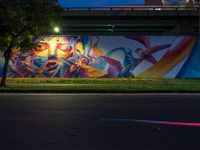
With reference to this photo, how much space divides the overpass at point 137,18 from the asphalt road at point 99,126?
120 ft

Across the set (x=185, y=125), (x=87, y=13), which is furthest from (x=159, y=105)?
(x=87, y=13)

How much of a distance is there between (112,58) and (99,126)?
2121cm

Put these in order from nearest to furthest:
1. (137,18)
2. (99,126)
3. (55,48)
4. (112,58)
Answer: (99,126)
(112,58)
(55,48)
(137,18)

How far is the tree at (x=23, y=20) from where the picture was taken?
20.0 meters

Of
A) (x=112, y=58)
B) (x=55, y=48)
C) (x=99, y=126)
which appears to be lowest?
(x=99, y=126)

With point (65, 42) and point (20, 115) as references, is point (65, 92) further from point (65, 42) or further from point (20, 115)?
point (65, 42)

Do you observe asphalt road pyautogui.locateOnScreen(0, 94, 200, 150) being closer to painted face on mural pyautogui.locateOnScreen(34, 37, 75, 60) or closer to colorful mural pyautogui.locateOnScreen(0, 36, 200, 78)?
colorful mural pyautogui.locateOnScreen(0, 36, 200, 78)

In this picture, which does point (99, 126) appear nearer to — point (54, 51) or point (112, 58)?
point (112, 58)

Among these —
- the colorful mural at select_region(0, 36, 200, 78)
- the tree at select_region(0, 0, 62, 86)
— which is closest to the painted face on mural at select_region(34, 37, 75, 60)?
the colorful mural at select_region(0, 36, 200, 78)

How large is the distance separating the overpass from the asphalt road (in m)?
36.5

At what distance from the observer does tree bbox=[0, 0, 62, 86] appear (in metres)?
20.0

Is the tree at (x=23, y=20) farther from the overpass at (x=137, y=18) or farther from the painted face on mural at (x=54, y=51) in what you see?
the overpass at (x=137, y=18)

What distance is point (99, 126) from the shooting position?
30.0ft

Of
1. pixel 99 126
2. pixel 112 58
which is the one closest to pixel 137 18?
pixel 112 58
